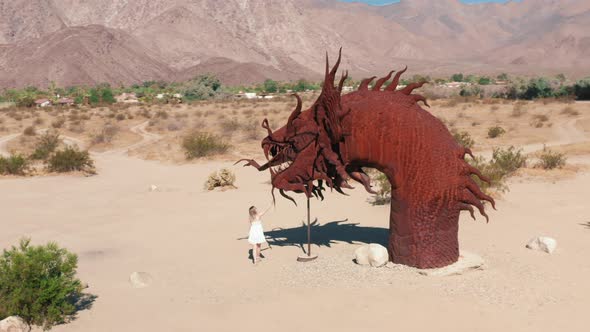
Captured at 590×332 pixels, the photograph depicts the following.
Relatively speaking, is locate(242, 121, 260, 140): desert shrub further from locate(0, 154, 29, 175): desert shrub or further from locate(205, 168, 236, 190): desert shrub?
locate(205, 168, 236, 190): desert shrub

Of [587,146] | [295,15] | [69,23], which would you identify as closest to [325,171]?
[587,146]

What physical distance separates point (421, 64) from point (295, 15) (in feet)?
152

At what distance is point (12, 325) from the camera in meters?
6.88

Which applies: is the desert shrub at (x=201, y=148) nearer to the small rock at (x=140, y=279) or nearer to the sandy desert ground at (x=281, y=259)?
the sandy desert ground at (x=281, y=259)

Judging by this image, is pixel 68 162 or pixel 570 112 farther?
pixel 570 112

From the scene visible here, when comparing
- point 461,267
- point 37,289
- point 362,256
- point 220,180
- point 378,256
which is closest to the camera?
point 37,289

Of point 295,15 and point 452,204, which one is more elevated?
point 295,15

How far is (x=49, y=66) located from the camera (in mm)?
108062

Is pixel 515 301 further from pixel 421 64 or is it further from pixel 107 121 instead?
pixel 421 64

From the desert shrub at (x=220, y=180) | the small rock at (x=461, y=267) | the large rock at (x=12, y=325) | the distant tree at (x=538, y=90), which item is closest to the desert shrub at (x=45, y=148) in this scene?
the desert shrub at (x=220, y=180)

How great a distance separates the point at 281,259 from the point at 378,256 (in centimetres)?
190

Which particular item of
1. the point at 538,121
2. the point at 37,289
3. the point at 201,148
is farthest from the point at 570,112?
the point at 37,289

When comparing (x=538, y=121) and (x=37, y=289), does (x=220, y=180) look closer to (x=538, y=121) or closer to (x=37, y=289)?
(x=37, y=289)

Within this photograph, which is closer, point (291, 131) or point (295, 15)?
point (291, 131)
